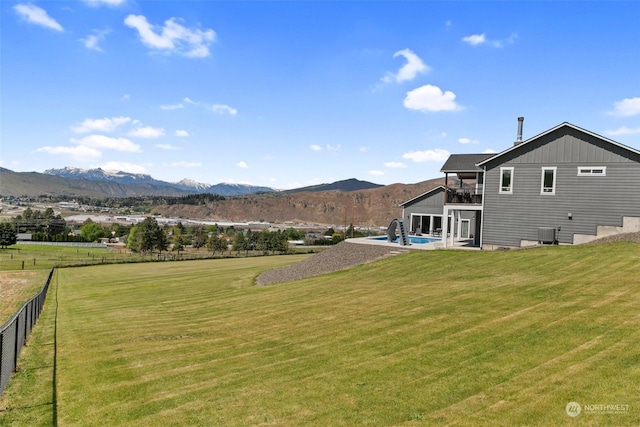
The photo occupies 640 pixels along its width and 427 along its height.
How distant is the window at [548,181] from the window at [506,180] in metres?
1.79

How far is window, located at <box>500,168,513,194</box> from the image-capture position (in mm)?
26594

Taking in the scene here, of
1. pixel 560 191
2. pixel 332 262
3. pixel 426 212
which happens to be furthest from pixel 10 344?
pixel 426 212

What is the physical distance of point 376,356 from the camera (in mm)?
10258

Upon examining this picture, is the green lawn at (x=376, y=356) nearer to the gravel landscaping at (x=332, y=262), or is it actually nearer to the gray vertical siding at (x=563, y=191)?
the gray vertical siding at (x=563, y=191)

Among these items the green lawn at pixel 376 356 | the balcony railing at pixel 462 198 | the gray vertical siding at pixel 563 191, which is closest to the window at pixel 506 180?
the gray vertical siding at pixel 563 191

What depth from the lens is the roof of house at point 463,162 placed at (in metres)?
33.7

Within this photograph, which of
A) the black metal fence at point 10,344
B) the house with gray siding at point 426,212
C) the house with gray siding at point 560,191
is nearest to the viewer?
the black metal fence at point 10,344

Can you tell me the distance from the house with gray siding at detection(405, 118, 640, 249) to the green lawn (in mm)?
5177

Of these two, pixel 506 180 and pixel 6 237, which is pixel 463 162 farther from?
pixel 6 237

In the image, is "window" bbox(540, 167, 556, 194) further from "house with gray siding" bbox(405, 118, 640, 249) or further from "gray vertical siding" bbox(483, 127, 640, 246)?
"gray vertical siding" bbox(483, 127, 640, 246)

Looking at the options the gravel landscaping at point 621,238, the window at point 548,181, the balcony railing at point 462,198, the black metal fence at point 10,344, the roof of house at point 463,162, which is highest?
the roof of house at point 463,162

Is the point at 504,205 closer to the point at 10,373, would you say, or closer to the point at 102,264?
the point at 10,373

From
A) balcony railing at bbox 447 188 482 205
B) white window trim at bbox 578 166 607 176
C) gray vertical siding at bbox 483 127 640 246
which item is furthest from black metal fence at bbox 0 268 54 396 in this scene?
white window trim at bbox 578 166 607 176

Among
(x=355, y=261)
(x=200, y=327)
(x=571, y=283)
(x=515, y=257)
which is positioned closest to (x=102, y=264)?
(x=355, y=261)
